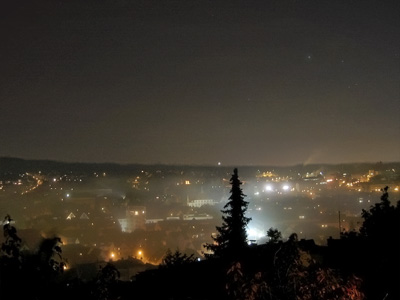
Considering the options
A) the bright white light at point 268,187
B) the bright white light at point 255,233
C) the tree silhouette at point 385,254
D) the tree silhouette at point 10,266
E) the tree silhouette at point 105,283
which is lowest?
the bright white light at point 255,233

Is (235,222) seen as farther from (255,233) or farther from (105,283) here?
(255,233)

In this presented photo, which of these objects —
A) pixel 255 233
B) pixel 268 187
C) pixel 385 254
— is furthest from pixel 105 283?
pixel 268 187

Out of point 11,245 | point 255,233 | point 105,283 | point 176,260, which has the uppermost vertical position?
point 11,245

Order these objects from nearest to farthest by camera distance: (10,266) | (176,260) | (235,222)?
(10,266) < (176,260) < (235,222)

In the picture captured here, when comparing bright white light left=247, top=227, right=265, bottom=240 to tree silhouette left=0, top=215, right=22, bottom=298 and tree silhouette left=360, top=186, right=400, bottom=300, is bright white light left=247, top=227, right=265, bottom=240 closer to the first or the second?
tree silhouette left=360, top=186, right=400, bottom=300

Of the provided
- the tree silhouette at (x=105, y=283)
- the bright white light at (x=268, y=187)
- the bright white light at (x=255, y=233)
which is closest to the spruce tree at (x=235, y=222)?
the tree silhouette at (x=105, y=283)

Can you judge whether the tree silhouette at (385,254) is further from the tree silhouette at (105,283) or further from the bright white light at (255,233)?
the bright white light at (255,233)

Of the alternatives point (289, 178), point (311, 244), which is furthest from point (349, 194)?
point (311, 244)

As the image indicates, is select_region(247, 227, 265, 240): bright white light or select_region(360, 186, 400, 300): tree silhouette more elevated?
select_region(360, 186, 400, 300): tree silhouette

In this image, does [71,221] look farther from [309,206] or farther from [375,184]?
[375,184]

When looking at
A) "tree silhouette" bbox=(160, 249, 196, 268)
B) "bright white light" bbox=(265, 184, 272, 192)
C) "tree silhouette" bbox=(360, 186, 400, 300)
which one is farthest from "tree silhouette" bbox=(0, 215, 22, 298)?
"bright white light" bbox=(265, 184, 272, 192)

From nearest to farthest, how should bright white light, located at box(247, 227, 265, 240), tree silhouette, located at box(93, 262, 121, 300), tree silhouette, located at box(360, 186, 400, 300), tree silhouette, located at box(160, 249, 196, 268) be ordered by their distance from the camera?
tree silhouette, located at box(93, 262, 121, 300)
tree silhouette, located at box(360, 186, 400, 300)
tree silhouette, located at box(160, 249, 196, 268)
bright white light, located at box(247, 227, 265, 240)
